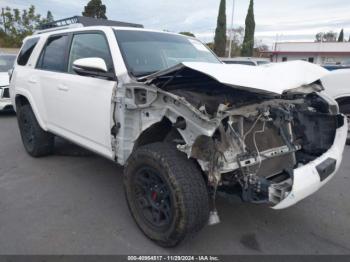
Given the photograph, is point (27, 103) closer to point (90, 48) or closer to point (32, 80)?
point (32, 80)

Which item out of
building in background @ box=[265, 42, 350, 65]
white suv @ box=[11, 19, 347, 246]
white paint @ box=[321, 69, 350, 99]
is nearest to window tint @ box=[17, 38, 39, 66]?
white suv @ box=[11, 19, 347, 246]

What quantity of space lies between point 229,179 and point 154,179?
63cm

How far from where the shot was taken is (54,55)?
423 centimetres

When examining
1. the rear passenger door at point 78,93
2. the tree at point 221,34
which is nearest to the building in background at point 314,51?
the tree at point 221,34

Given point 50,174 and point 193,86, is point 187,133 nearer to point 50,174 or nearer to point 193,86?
point 193,86

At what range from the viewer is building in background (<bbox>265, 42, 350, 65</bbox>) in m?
44.2

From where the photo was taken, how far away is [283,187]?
2.32 m

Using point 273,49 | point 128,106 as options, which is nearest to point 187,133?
point 128,106

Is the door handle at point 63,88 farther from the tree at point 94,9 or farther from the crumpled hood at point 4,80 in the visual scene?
the tree at point 94,9

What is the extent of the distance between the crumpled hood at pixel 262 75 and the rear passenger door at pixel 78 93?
0.67m

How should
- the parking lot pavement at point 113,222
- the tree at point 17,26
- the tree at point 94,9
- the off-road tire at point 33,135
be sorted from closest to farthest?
the parking lot pavement at point 113,222 < the off-road tire at point 33,135 < the tree at point 17,26 < the tree at point 94,9

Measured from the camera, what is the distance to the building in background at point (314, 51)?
145ft

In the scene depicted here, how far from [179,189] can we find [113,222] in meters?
1.11

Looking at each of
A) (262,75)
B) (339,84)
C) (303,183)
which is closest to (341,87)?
(339,84)
